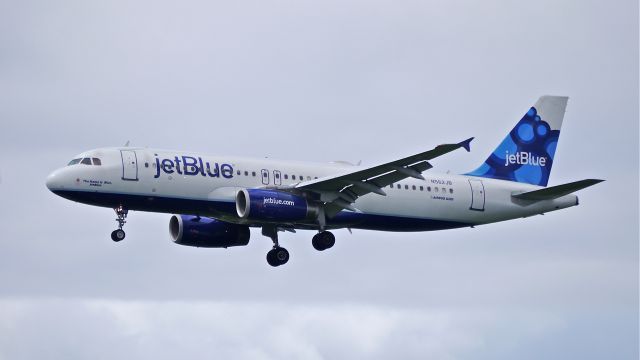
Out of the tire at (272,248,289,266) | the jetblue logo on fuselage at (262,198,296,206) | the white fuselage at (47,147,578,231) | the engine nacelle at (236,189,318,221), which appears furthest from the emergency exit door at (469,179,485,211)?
the jetblue logo on fuselage at (262,198,296,206)

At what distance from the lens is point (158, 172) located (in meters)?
55.8

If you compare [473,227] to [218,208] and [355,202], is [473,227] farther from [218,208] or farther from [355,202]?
[218,208]

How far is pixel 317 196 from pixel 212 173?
435 cm

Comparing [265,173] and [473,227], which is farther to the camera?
[473,227]

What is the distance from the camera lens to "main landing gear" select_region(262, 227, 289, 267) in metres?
60.3

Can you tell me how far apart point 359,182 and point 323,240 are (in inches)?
142

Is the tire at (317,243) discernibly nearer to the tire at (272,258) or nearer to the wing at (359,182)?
the wing at (359,182)

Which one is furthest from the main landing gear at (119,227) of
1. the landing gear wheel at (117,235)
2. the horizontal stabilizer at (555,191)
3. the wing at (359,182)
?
the horizontal stabilizer at (555,191)

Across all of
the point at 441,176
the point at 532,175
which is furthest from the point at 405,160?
the point at 532,175

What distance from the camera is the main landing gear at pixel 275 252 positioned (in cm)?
6028

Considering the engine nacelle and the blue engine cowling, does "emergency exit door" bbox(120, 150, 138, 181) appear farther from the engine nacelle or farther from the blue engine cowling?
the blue engine cowling

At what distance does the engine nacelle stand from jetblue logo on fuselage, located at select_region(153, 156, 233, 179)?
140cm

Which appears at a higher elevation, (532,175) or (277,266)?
(532,175)

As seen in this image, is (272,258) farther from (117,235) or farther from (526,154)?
(526,154)
